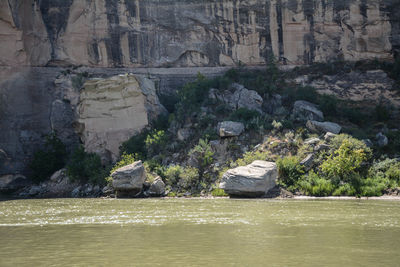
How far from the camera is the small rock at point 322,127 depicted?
25.0m

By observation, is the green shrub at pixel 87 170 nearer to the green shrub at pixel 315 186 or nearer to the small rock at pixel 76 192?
the small rock at pixel 76 192

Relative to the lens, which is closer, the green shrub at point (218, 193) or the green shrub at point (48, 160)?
the green shrub at point (218, 193)

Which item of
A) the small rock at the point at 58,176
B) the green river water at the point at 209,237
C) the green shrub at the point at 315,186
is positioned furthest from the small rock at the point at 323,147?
the small rock at the point at 58,176

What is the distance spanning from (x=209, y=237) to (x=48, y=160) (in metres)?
22.9

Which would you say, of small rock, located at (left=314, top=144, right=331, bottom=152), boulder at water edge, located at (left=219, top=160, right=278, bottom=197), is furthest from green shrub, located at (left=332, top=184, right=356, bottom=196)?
boulder at water edge, located at (left=219, top=160, right=278, bottom=197)

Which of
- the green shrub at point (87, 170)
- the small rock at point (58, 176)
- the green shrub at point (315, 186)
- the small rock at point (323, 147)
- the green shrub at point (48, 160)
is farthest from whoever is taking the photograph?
the green shrub at point (48, 160)

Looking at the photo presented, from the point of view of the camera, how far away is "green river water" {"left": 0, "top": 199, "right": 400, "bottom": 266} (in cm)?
825

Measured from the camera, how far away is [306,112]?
27.7m

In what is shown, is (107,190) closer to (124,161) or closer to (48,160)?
(124,161)

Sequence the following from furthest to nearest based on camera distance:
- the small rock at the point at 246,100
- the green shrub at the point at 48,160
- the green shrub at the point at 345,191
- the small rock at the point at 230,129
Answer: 1. the green shrub at the point at 48,160
2. the small rock at the point at 246,100
3. the small rock at the point at 230,129
4. the green shrub at the point at 345,191

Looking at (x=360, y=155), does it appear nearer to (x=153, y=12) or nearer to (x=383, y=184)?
(x=383, y=184)

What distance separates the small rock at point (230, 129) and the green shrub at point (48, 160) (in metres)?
12.1

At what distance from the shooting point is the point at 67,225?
13133mm

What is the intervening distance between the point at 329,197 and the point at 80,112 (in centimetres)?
1903
